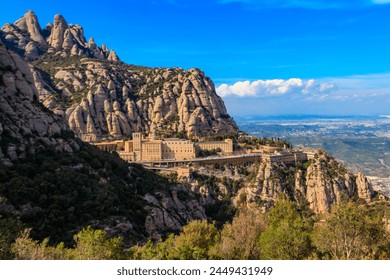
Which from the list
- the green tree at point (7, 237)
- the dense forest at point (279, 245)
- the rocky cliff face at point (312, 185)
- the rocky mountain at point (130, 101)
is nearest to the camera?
the green tree at point (7, 237)

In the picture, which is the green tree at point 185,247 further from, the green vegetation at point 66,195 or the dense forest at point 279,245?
the green vegetation at point 66,195

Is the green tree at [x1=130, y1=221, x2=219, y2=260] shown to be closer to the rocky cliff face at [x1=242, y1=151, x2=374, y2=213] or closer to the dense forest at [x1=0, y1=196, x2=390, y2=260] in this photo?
the dense forest at [x1=0, y1=196, x2=390, y2=260]

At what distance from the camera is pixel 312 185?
104 m

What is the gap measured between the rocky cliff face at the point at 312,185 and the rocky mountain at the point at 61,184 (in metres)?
30.9

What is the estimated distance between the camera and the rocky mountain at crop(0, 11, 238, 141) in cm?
14762

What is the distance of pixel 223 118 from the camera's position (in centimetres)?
15875

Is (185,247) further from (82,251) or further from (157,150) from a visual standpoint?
(157,150)

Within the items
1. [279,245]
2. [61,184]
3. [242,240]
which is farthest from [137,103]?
[279,245]

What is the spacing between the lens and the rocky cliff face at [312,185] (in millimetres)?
100812

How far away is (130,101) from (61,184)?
353 feet

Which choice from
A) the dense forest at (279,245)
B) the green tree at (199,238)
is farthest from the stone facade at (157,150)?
the dense forest at (279,245)
